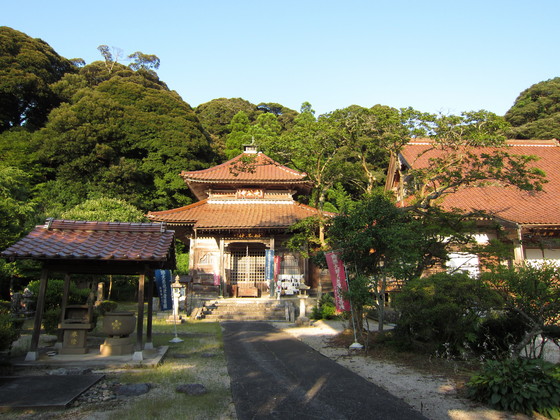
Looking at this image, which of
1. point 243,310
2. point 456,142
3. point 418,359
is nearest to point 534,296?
point 418,359

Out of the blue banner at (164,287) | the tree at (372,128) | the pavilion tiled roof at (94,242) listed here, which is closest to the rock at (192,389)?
the pavilion tiled roof at (94,242)

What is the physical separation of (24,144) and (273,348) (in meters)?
30.0

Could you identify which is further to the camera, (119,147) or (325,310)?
(119,147)

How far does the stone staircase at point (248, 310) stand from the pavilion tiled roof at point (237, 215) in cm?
352

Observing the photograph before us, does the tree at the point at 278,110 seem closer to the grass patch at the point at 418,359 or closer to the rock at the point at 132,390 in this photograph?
the grass patch at the point at 418,359

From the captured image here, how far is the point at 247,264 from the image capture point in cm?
2091

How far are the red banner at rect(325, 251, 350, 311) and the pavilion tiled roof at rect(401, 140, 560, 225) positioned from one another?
5.14 m

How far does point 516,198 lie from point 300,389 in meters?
14.9

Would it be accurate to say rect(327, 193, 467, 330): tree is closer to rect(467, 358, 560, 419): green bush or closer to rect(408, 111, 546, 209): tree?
rect(408, 111, 546, 209): tree

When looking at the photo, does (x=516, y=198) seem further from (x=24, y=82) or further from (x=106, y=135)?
(x=24, y=82)

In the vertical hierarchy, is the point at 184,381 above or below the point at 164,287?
below

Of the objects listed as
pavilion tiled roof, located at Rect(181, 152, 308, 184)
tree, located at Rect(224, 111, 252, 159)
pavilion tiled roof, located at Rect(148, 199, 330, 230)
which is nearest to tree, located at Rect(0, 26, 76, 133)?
tree, located at Rect(224, 111, 252, 159)

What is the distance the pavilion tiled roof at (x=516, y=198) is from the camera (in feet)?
48.9

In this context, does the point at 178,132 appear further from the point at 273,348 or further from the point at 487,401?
the point at 487,401
